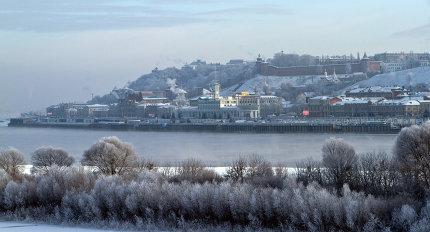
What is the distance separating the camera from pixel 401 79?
42906mm

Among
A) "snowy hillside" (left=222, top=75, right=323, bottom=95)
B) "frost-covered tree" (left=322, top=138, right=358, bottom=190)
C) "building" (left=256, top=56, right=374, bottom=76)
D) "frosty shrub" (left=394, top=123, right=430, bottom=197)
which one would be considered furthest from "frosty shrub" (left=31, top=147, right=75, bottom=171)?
"building" (left=256, top=56, right=374, bottom=76)

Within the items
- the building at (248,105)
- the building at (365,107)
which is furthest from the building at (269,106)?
the building at (365,107)

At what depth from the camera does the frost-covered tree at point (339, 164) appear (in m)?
7.93

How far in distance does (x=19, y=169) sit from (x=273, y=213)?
4.97 metres

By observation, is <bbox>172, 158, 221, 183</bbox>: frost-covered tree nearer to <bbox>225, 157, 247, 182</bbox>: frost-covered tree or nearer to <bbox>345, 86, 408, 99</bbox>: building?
<bbox>225, 157, 247, 182</bbox>: frost-covered tree

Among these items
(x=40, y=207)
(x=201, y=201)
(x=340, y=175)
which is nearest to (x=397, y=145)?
(x=340, y=175)

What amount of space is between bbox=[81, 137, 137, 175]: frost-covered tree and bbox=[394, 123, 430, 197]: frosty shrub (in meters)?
2.98

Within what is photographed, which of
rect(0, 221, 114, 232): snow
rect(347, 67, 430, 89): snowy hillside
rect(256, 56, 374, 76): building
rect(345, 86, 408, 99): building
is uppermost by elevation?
rect(256, 56, 374, 76): building

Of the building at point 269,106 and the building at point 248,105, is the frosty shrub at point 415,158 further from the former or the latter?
the building at point 269,106

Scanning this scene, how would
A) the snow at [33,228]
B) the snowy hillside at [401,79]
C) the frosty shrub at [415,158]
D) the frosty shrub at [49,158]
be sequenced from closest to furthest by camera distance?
the snow at [33,228], the frosty shrub at [415,158], the frosty shrub at [49,158], the snowy hillside at [401,79]

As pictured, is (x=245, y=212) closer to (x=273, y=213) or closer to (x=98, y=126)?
(x=273, y=213)

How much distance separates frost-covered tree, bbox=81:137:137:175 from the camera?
998cm

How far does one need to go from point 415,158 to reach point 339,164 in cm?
70

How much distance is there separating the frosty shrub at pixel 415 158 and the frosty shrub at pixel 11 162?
4.26 meters
